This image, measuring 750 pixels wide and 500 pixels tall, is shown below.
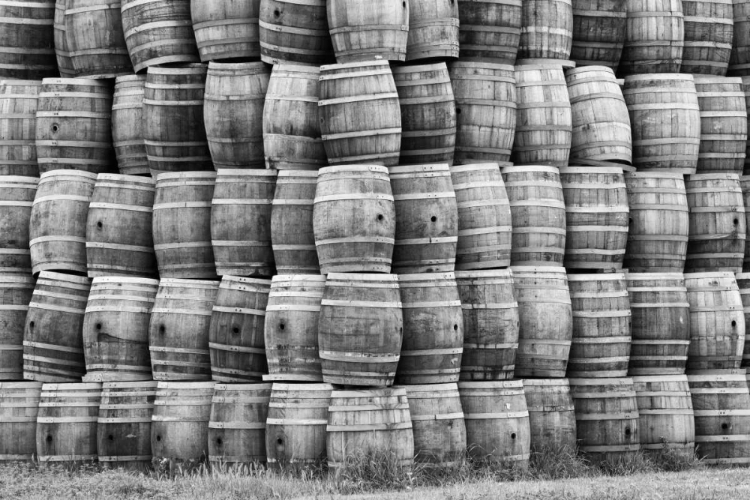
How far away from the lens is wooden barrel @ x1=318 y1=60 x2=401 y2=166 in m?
13.7

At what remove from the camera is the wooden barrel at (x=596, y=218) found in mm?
14414

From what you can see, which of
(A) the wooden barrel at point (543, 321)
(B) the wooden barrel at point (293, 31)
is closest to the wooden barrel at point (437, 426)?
(A) the wooden barrel at point (543, 321)

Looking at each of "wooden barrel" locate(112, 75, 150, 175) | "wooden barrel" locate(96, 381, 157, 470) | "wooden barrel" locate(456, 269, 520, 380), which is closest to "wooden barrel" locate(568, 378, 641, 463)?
"wooden barrel" locate(456, 269, 520, 380)

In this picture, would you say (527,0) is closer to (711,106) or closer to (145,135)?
(711,106)

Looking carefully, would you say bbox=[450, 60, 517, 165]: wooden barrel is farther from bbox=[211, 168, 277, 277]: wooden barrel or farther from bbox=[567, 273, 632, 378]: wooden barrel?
bbox=[211, 168, 277, 277]: wooden barrel

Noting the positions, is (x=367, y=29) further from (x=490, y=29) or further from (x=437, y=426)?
(x=437, y=426)

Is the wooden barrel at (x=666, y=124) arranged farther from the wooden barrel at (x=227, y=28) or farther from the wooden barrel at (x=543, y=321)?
the wooden barrel at (x=227, y=28)

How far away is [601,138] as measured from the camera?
48.4 feet

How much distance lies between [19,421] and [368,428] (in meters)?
3.95

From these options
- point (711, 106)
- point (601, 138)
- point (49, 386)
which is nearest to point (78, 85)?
point (49, 386)

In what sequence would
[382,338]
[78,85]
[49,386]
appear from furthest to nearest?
1. [78,85]
2. [49,386]
3. [382,338]

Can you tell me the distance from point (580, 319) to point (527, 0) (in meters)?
3.56

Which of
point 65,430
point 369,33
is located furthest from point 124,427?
point 369,33

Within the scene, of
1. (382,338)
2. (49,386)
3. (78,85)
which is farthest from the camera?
(78,85)
